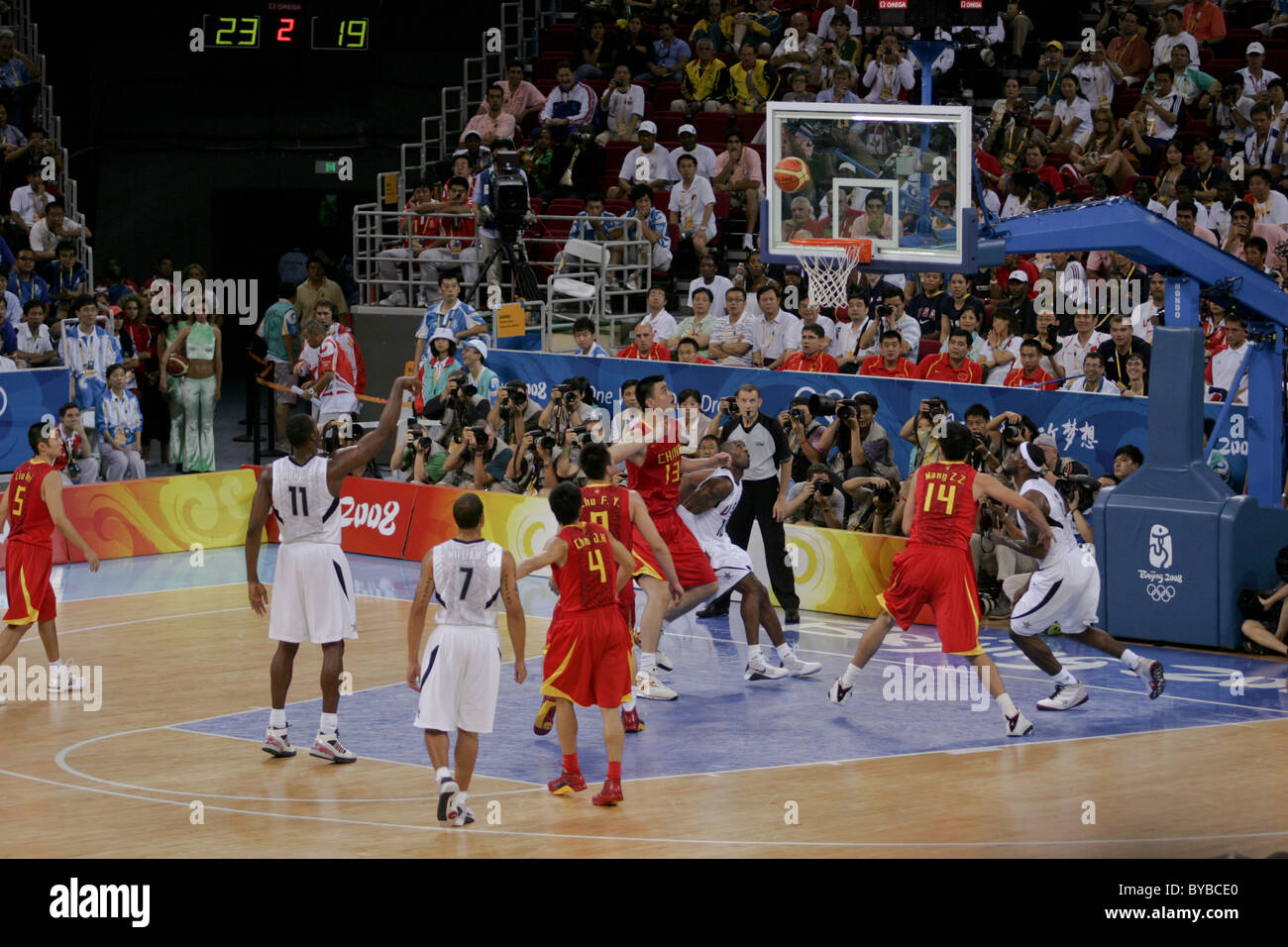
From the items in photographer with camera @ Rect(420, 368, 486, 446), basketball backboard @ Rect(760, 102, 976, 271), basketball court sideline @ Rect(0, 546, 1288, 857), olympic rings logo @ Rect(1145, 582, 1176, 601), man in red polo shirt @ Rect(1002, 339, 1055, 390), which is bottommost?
basketball court sideline @ Rect(0, 546, 1288, 857)

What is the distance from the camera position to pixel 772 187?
14.0 m

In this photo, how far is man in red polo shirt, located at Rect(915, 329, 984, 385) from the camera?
16172 mm

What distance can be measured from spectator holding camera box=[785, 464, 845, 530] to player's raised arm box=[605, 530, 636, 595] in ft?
18.2

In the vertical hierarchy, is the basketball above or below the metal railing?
above

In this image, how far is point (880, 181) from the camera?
45.1 ft

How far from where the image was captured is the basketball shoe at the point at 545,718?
1124cm

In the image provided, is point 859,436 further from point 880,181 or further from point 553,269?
point 553,269

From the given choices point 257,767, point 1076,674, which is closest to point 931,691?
point 1076,674

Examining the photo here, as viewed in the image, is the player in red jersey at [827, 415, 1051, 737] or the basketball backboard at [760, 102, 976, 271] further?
the basketball backboard at [760, 102, 976, 271]

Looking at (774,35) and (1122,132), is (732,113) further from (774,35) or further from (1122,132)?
(1122,132)

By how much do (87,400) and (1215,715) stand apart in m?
12.3

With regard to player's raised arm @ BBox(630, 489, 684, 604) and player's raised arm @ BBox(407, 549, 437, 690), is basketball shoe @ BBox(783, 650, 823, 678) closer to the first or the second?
player's raised arm @ BBox(630, 489, 684, 604)

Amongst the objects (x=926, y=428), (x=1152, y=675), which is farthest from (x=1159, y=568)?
(x=926, y=428)

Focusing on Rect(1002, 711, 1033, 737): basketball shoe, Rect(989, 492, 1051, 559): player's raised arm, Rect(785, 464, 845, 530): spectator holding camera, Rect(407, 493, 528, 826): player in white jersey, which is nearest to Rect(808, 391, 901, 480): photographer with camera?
Rect(785, 464, 845, 530): spectator holding camera
